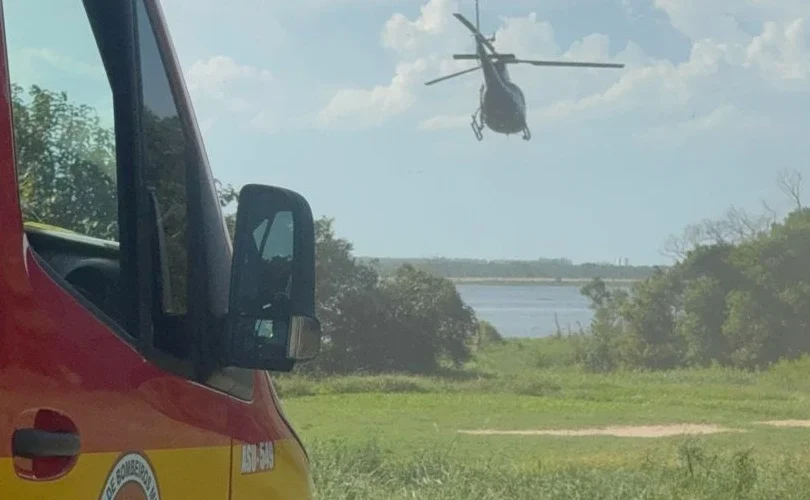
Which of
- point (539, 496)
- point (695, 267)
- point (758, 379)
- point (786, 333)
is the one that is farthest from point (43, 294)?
point (695, 267)

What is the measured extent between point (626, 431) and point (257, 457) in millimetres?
18053

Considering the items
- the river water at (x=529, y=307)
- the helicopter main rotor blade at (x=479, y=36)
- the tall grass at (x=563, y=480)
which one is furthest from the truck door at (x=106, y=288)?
the river water at (x=529, y=307)

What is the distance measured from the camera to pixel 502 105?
2130cm

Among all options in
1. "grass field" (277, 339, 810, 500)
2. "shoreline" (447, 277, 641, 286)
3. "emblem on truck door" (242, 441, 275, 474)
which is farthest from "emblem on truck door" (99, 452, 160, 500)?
"shoreline" (447, 277, 641, 286)

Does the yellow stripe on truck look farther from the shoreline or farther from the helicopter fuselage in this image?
the shoreline

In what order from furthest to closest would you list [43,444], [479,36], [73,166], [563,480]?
[479,36] < [563,480] < [73,166] < [43,444]

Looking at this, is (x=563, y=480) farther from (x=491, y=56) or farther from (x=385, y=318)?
(x=385, y=318)

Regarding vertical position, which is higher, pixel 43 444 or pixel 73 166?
pixel 73 166

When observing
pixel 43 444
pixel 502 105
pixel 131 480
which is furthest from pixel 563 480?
pixel 502 105

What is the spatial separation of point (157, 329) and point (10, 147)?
0.46 m

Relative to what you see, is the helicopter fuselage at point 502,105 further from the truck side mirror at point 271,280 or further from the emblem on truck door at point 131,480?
the emblem on truck door at point 131,480

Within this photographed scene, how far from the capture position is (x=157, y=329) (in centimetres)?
181

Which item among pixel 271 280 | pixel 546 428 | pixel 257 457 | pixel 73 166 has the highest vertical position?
pixel 73 166

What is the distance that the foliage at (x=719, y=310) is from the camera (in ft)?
104
